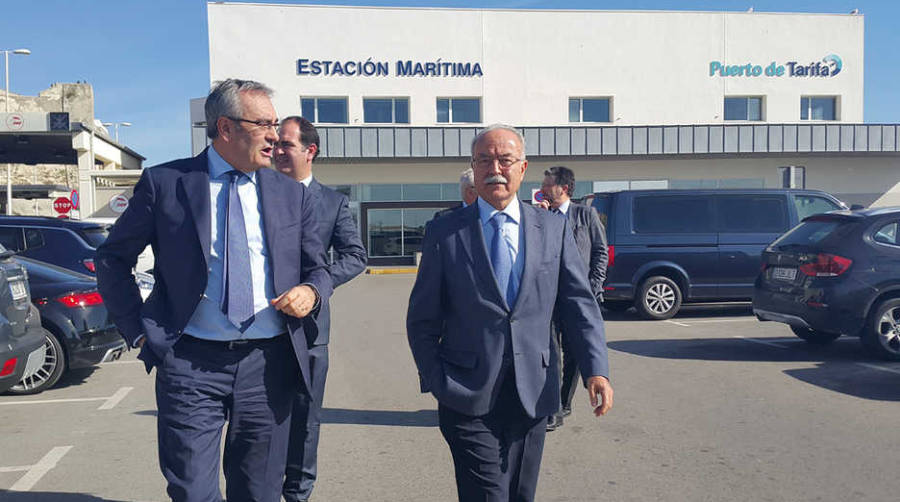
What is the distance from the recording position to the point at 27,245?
9.47 meters

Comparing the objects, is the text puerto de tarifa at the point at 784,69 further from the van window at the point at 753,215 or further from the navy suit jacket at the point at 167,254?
the navy suit jacket at the point at 167,254

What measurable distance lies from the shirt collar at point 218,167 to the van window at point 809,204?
1085cm

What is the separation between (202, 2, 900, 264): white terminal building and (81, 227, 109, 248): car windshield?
16443mm

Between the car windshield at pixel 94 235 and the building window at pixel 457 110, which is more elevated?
the building window at pixel 457 110

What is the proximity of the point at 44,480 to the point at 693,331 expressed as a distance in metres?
8.32

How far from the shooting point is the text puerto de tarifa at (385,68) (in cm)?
2722

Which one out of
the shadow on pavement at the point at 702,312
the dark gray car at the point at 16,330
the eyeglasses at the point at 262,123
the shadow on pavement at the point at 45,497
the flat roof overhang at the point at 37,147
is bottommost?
the shadow on pavement at the point at 702,312

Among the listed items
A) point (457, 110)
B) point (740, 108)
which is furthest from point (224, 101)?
point (740, 108)

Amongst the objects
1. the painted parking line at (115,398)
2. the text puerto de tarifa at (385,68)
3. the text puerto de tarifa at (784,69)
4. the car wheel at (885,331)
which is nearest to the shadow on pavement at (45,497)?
the painted parking line at (115,398)

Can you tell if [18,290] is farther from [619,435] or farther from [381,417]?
[619,435]

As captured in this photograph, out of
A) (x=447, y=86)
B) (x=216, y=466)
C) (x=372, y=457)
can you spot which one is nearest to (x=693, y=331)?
(x=372, y=457)

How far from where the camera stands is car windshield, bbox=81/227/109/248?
9.61m

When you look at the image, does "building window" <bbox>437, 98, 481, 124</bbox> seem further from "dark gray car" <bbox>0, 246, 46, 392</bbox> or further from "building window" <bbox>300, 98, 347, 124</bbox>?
"dark gray car" <bbox>0, 246, 46, 392</bbox>

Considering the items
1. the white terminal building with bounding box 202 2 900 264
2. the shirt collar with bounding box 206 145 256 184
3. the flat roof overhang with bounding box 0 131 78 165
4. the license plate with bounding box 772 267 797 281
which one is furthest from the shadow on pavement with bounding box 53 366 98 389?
the flat roof overhang with bounding box 0 131 78 165
